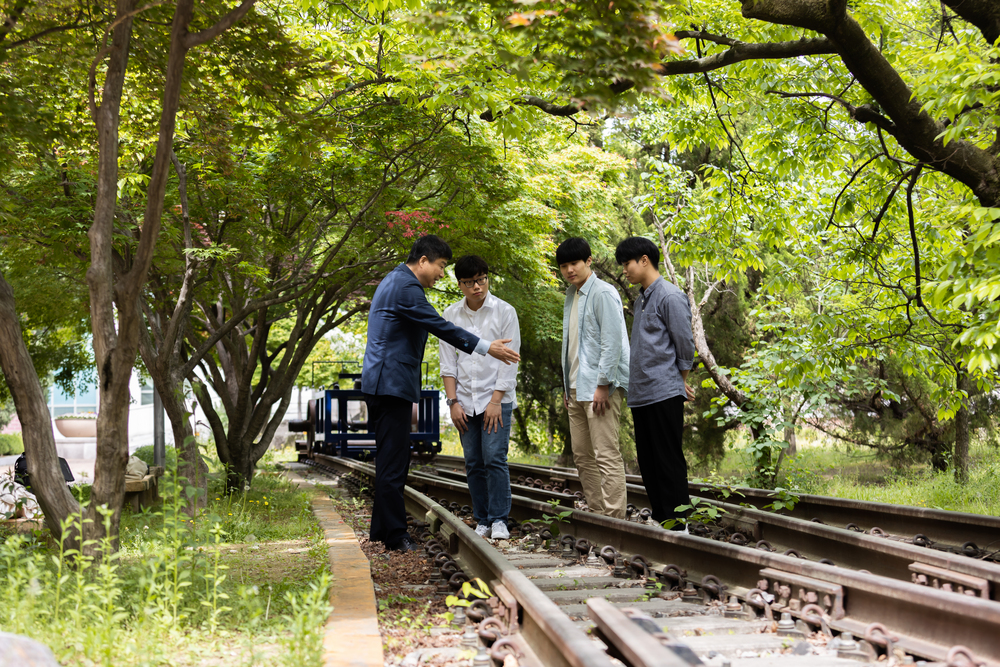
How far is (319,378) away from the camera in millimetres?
26422

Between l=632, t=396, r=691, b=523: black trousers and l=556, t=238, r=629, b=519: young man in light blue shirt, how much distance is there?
0.83 ft

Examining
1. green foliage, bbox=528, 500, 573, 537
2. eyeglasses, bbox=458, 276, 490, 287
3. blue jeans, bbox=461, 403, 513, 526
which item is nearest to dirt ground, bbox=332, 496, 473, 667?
blue jeans, bbox=461, 403, 513, 526

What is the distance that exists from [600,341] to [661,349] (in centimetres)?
50

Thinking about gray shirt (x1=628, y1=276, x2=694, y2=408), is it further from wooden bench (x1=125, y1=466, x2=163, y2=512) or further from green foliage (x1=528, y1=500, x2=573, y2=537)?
wooden bench (x1=125, y1=466, x2=163, y2=512)

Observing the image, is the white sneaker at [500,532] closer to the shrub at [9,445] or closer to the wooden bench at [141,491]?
the wooden bench at [141,491]

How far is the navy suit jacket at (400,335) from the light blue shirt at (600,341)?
3.31ft

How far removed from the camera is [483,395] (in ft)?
18.8

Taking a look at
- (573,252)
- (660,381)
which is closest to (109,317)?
(573,252)

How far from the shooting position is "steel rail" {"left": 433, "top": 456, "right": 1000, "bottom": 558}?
4.92 metres

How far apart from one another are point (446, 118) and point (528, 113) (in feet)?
6.76

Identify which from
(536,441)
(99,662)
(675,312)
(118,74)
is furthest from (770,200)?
(536,441)

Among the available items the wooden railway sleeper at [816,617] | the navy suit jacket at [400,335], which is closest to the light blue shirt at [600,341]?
the navy suit jacket at [400,335]

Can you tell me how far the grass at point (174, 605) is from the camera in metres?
2.76

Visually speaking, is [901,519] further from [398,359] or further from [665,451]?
[398,359]
